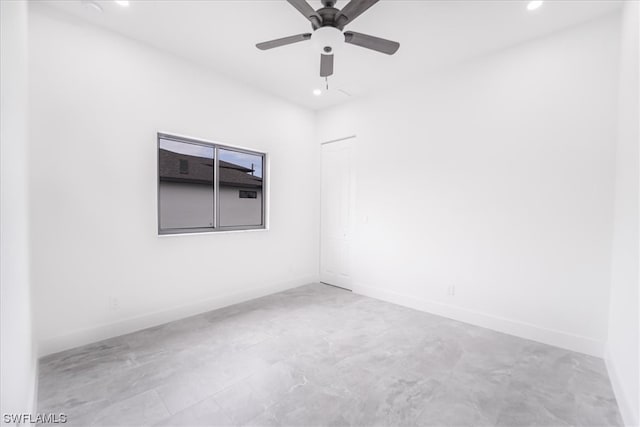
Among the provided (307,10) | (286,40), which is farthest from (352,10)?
(286,40)

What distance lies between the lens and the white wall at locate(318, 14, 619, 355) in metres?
2.57

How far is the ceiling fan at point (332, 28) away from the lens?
201cm

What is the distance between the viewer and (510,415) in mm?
1816

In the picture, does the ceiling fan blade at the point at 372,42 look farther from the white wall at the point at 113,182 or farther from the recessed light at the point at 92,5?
the recessed light at the point at 92,5

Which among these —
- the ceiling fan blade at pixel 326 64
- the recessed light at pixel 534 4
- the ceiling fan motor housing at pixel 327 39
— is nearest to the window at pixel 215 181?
the ceiling fan blade at pixel 326 64

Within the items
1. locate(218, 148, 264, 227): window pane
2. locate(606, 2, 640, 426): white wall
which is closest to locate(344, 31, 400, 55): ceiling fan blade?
locate(606, 2, 640, 426): white wall

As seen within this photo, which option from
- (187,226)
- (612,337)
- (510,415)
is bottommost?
(510,415)

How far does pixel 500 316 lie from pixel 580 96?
2.30 m

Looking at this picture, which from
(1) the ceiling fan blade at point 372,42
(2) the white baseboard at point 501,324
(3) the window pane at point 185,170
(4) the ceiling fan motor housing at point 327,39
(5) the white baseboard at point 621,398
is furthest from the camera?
(3) the window pane at point 185,170

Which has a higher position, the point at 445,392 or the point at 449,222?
the point at 449,222

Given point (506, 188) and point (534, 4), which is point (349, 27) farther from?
point (506, 188)

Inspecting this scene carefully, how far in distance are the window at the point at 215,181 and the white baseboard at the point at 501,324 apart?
227 cm

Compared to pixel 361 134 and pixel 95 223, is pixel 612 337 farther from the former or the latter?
pixel 95 223

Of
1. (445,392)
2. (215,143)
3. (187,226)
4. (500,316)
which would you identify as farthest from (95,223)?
(500,316)
